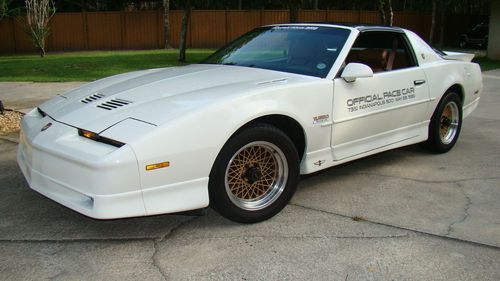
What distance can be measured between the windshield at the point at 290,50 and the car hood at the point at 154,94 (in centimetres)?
21

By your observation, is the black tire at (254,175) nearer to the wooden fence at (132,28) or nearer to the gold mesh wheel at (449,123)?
the gold mesh wheel at (449,123)

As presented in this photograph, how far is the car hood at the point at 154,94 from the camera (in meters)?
3.48

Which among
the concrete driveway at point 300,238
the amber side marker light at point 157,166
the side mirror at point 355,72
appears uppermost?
the side mirror at point 355,72

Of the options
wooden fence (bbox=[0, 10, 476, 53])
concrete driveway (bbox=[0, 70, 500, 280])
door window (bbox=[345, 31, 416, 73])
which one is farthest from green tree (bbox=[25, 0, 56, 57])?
door window (bbox=[345, 31, 416, 73])

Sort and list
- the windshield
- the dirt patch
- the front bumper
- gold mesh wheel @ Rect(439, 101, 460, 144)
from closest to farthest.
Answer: the front bumper, the windshield, gold mesh wheel @ Rect(439, 101, 460, 144), the dirt patch

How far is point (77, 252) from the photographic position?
11.2 ft

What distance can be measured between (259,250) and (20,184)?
2531 millimetres

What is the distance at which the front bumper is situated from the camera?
3127 millimetres

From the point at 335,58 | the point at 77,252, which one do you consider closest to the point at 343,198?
the point at 335,58

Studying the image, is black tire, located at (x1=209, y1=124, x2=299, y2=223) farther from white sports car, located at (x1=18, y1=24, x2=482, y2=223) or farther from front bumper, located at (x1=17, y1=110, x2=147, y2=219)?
front bumper, located at (x1=17, y1=110, x2=147, y2=219)

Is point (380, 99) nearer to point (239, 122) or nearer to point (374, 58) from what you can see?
point (374, 58)

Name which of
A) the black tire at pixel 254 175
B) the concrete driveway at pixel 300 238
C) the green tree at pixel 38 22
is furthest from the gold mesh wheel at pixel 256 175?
the green tree at pixel 38 22

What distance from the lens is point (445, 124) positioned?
19.4 feet

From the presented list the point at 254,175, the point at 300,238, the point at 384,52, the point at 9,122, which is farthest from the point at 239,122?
the point at 9,122
